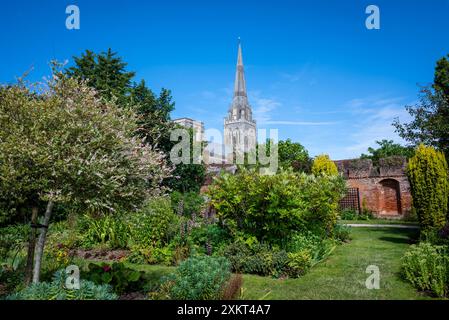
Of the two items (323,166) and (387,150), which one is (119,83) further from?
(387,150)

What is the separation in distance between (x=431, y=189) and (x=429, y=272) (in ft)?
18.0

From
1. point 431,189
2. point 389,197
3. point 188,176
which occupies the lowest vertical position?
point 389,197

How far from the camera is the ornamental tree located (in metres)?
4.23

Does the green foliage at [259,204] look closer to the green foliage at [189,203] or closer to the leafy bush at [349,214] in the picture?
the green foliage at [189,203]

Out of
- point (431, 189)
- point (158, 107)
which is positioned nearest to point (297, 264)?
point (431, 189)

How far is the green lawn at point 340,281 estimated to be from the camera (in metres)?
5.66

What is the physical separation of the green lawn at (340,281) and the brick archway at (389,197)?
13712mm

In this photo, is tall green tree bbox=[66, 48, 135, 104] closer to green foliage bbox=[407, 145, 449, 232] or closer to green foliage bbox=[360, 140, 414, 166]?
green foliage bbox=[407, 145, 449, 232]

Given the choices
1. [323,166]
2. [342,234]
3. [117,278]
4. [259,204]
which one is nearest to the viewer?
[117,278]

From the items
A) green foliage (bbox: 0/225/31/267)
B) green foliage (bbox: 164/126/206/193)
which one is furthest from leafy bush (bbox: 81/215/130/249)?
green foliage (bbox: 164/126/206/193)

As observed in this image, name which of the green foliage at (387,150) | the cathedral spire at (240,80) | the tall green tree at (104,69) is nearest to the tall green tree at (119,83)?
the tall green tree at (104,69)

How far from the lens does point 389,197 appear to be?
22188 mm
